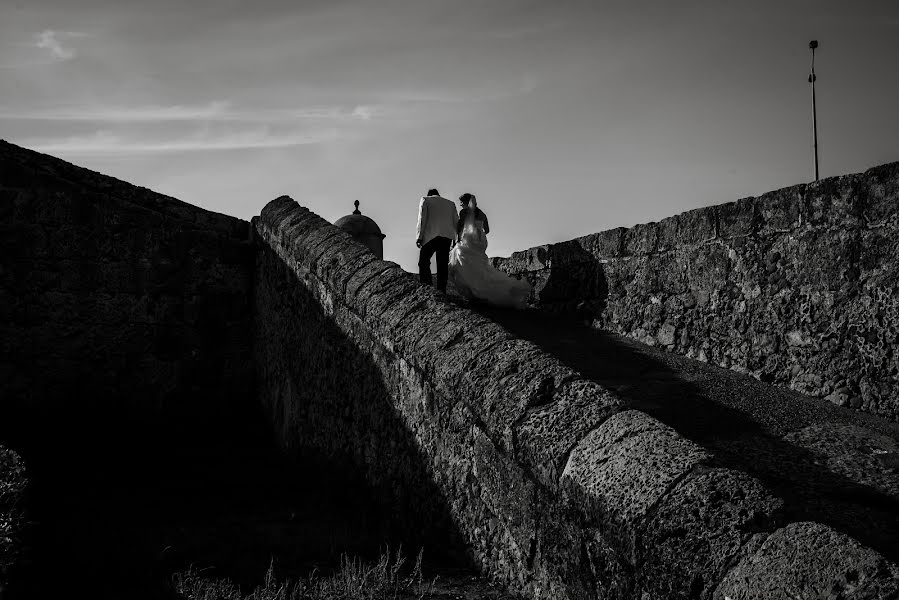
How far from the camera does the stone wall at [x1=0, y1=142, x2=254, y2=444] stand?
18.8 ft

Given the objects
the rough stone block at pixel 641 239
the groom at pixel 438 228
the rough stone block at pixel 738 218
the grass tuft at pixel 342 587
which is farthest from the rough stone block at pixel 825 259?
the groom at pixel 438 228

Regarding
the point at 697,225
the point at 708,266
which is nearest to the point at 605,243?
the point at 697,225

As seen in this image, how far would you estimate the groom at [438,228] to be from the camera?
26.4ft

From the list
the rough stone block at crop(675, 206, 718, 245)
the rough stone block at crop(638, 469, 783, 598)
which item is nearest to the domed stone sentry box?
the rough stone block at crop(675, 206, 718, 245)

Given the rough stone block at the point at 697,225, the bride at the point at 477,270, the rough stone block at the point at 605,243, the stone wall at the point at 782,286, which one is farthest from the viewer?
the bride at the point at 477,270

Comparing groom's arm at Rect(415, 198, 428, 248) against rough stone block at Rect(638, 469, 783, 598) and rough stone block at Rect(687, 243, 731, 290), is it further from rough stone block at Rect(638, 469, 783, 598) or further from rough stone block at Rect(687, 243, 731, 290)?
rough stone block at Rect(638, 469, 783, 598)

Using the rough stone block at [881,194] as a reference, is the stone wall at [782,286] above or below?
below

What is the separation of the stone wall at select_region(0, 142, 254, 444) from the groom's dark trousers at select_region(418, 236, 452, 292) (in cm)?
233

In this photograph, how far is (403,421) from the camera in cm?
368

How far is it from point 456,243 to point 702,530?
6.30 meters

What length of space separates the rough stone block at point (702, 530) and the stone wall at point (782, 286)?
1.90m

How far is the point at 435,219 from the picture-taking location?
8.03m

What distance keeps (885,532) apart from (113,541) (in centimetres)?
354

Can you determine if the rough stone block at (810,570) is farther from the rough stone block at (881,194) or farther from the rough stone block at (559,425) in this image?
the rough stone block at (881,194)
